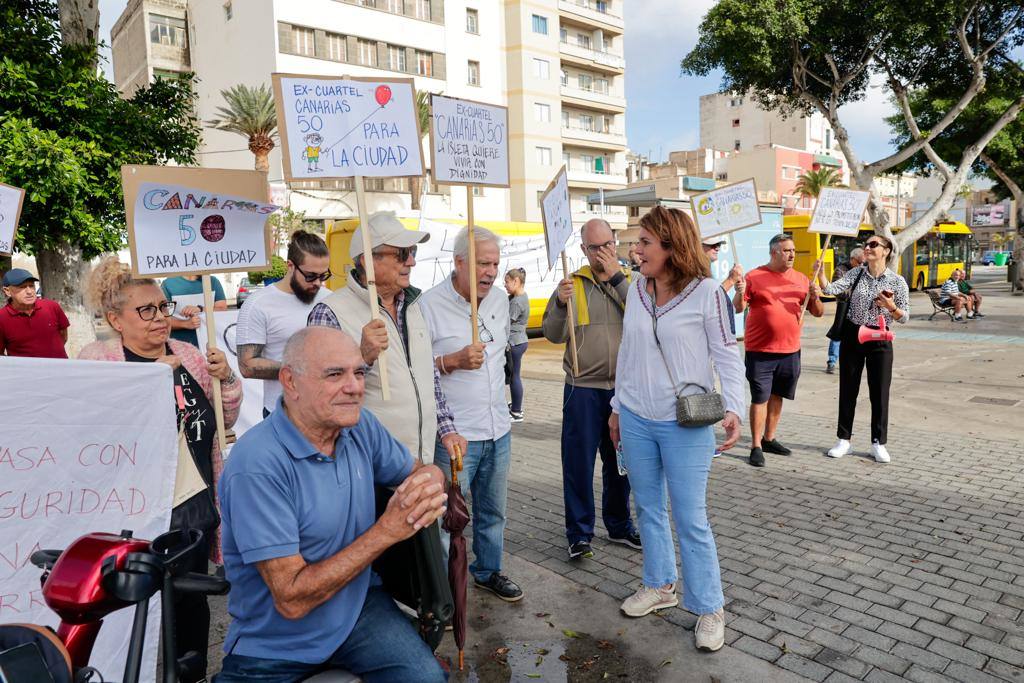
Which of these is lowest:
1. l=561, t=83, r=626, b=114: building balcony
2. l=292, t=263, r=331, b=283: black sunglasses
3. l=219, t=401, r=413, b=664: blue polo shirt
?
l=219, t=401, r=413, b=664: blue polo shirt

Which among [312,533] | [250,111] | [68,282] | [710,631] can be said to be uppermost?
[250,111]

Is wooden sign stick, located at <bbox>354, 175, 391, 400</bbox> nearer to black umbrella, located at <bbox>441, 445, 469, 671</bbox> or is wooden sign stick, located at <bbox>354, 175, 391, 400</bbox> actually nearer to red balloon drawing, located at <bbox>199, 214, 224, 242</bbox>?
black umbrella, located at <bbox>441, 445, 469, 671</bbox>

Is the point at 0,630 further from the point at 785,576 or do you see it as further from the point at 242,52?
the point at 242,52

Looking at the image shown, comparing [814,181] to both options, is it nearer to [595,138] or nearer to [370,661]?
[595,138]

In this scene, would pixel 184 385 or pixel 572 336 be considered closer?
pixel 184 385

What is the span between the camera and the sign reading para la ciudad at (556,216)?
4.67 m

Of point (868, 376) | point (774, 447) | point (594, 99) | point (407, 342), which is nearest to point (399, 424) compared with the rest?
point (407, 342)

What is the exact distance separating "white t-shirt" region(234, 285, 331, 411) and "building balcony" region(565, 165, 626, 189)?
4305 centimetres

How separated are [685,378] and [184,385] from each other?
2.34 m

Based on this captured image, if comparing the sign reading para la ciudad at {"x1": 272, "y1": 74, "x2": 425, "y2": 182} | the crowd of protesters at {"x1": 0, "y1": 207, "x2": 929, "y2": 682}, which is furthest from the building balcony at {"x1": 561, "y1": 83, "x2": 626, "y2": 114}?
the sign reading para la ciudad at {"x1": 272, "y1": 74, "x2": 425, "y2": 182}

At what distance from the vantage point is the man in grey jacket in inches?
169

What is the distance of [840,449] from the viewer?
676 centimetres

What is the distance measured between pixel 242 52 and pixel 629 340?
35.7m

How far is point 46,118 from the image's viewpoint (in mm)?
8258
